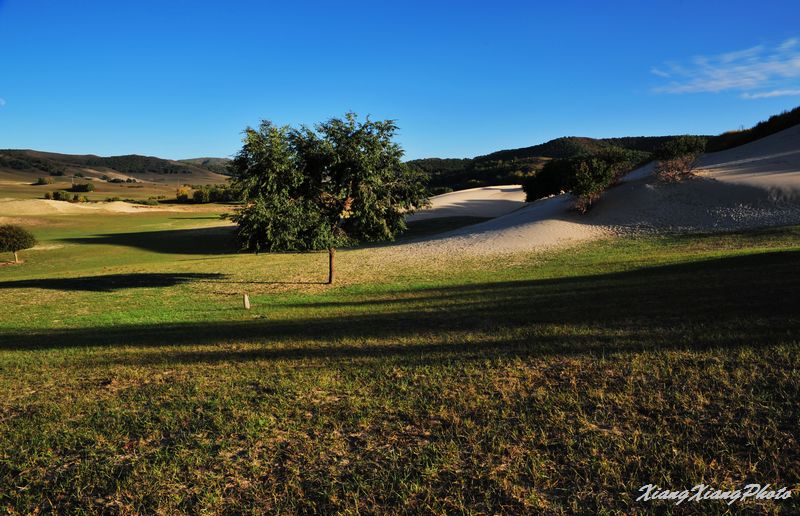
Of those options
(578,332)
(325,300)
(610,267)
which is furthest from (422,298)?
(610,267)

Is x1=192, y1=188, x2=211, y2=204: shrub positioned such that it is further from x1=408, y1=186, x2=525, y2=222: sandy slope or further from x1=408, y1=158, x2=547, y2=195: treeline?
x1=408, y1=186, x2=525, y2=222: sandy slope

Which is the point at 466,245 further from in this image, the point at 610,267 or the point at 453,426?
the point at 453,426

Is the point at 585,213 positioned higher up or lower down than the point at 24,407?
higher up

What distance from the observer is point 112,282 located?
25.4 meters

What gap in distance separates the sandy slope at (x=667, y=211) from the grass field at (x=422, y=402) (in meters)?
16.1

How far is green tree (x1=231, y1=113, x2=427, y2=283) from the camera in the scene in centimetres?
2091

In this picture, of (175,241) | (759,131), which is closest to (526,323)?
(175,241)

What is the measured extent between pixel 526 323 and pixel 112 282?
967 inches

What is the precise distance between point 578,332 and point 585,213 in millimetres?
30278

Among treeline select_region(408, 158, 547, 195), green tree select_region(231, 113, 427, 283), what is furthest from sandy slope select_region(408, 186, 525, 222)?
green tree select_region(231, 113, 427, 283)

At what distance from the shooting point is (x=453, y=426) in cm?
555

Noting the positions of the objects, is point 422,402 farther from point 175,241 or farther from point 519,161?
point 519,161

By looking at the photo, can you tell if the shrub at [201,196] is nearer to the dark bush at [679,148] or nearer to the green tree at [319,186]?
the green tree at [319,186]

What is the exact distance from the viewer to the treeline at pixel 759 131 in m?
52.8
